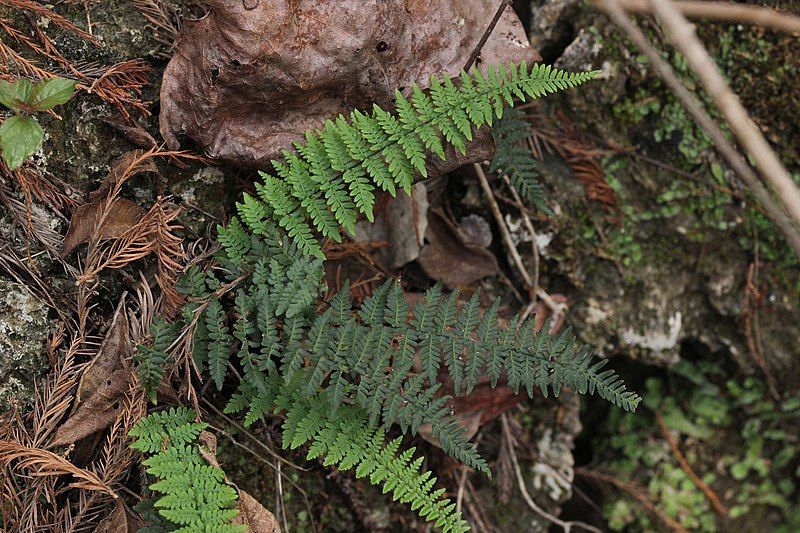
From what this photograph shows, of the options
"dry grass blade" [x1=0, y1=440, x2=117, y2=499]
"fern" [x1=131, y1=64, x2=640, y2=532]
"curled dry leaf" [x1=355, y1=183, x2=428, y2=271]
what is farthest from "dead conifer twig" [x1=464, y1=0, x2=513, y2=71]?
"dry grass blade" [x1=0, y1=440, x2=117, y2=499]

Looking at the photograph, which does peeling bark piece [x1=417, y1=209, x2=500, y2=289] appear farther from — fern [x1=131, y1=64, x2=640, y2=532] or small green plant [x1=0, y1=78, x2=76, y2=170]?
small green plant [x1=0, y1=78, x2=76, y2=170]

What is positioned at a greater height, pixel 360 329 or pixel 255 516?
pixel 360 329

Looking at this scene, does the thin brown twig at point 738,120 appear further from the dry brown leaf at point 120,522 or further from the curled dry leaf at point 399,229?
the dry brown leaf at point 120,522

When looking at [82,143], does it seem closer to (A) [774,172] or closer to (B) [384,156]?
(B) [384,156]

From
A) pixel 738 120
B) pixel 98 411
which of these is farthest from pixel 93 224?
Answer: pixel 738 120

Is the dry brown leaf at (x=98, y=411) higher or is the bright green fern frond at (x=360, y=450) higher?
the bright green fern frond at (x=360, y=450)

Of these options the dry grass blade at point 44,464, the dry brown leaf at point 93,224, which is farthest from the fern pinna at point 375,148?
the dry grass blade at point 44,464

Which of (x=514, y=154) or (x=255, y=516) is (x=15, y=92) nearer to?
(x=255, y=516)
